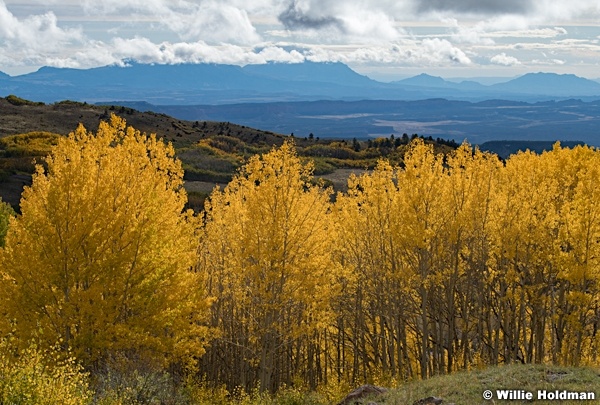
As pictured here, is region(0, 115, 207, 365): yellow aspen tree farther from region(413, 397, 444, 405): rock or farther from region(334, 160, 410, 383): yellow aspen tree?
region(413, 397, 444, 405): rock

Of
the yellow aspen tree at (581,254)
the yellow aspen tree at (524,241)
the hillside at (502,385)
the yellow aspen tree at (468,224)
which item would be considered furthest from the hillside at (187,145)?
the hillside at (502,385)

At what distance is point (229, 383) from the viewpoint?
3195cm

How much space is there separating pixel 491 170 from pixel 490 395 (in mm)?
11753

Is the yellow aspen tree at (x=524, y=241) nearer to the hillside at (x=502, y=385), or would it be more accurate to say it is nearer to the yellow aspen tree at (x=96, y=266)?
the hillside at (x=502, y=385)

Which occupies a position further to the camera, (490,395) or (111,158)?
(111,158)

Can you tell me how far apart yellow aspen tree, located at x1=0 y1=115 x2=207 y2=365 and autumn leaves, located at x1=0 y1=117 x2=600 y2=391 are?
0.05 m

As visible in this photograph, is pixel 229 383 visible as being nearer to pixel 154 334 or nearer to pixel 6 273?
pixel 154 334

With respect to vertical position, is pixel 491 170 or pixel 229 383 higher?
pixel 491 170

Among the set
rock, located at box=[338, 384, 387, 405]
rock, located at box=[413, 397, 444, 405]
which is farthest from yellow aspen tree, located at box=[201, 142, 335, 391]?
rock, located at box=[413, 397, 444, 405]

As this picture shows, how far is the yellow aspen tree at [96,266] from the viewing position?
1980 cm

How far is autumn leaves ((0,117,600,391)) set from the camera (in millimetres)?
19984

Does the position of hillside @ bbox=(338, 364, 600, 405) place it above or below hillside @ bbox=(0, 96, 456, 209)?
below

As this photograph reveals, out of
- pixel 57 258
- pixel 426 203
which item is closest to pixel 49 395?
pixel 57 258

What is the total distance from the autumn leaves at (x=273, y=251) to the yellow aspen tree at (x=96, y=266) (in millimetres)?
53
